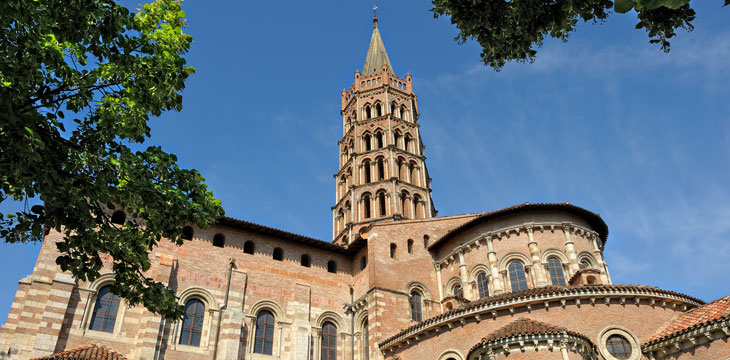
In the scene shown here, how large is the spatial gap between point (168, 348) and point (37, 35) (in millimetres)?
18215

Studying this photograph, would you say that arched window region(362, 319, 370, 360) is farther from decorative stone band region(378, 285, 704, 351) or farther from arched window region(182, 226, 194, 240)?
arched window region(182, 226, 194, 240)

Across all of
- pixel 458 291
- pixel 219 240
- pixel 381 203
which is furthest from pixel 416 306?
pixel 381 203

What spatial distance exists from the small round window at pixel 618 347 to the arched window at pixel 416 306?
9.85 m

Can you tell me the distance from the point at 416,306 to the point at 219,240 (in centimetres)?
1105

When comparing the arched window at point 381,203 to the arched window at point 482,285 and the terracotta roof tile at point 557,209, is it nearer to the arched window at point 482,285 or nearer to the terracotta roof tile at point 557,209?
the terracotta roof tile at point 557,209

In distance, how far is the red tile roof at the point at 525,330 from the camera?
1728 centimetres

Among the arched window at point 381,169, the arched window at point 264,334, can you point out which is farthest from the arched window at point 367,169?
the arched window at point 264,334

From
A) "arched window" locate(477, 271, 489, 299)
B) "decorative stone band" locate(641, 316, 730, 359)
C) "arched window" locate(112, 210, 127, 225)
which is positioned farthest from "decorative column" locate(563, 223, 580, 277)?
"arched window" locate(112, 210, 127, 225)

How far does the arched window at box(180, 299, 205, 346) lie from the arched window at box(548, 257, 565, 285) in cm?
1696

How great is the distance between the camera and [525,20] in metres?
7.23

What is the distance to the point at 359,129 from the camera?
151 ft

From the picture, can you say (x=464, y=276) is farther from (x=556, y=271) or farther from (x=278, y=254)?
(x=278, y=254)

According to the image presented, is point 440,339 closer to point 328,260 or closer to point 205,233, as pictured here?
point 328,260

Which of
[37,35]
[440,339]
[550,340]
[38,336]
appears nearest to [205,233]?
[38,336]
